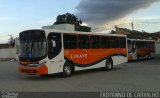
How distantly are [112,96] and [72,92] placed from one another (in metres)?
2.17

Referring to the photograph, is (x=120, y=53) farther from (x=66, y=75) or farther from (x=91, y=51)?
(x=66, y=75)

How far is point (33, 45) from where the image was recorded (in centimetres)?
2088

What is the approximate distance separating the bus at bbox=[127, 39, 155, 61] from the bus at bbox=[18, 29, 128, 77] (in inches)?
599

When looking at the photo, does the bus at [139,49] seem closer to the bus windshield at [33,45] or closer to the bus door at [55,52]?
the bus door at [55,52]

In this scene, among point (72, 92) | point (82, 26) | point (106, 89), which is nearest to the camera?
point (72, 92)

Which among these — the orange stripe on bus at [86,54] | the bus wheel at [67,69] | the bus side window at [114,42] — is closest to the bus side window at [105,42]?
the orange stripe on bus at [86,54]

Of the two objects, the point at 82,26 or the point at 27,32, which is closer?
the point at 27,32

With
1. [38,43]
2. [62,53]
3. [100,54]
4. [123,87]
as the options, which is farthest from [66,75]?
[123,87]

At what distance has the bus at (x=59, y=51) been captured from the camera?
2061cm

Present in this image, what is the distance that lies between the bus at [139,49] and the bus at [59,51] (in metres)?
15.2

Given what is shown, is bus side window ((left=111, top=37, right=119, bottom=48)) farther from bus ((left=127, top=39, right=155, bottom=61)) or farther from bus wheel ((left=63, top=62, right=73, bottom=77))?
A: bus ((left=127, top=39, right=155, bottom=61))

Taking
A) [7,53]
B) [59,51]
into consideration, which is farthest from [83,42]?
[7,53]

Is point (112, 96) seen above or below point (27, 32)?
below

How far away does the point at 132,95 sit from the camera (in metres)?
13.4
